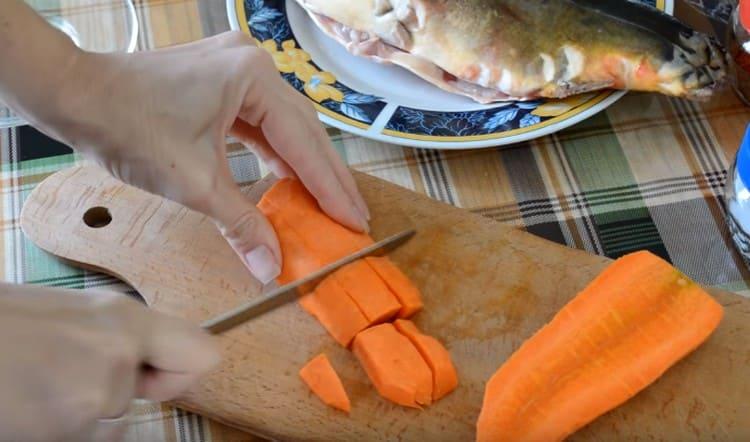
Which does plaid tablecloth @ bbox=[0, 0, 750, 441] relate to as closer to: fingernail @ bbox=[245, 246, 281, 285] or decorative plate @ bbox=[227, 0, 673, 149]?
decorative plate @ bbox=[227, 0, 673, 149]

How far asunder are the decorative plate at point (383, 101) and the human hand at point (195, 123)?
208 millimetres

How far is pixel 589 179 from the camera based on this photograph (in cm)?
149

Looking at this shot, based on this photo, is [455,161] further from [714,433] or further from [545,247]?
[714,433]

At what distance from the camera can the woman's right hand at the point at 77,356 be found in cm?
75

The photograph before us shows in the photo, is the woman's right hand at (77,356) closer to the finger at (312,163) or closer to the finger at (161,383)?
the finger at (161,383)

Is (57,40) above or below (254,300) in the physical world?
above

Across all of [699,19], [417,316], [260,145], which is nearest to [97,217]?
[260,145]

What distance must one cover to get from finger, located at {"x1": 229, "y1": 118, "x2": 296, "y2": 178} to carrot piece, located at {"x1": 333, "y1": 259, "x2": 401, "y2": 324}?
20cm

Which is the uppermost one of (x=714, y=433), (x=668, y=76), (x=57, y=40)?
(x=57, y=40)

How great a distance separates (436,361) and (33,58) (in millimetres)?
644

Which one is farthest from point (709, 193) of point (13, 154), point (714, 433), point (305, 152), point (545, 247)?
point (13, 154)

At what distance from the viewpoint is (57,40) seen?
1.12 meters

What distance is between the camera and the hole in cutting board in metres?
1.36

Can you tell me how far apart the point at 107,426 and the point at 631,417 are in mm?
658
